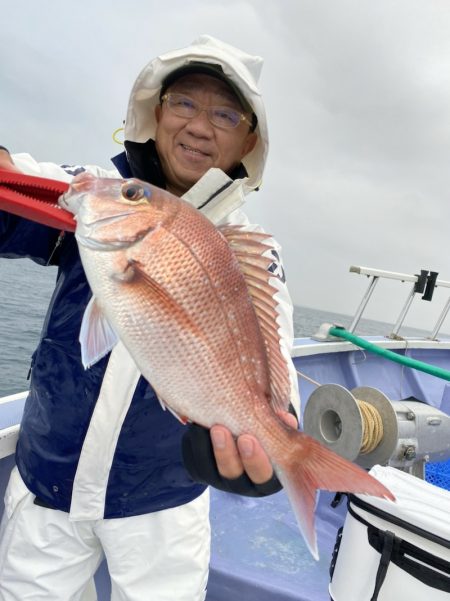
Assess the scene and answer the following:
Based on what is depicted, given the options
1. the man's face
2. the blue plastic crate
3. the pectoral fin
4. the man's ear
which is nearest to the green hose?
the blue plastic crate

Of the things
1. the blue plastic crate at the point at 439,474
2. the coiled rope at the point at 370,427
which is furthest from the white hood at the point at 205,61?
the blue plastic crate at the point at 439,474

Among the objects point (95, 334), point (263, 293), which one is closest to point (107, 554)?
point (95, 334)

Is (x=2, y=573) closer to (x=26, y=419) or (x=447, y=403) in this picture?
(x=26, y=419)

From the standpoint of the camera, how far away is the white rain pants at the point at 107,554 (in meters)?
1.72

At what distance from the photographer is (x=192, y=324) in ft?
4.27

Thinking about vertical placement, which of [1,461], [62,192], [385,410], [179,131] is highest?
[179,131]

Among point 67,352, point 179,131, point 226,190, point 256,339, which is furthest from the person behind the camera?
point 179,131

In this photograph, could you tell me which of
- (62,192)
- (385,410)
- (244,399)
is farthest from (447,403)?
(62,192)

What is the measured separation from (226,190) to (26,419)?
125cm

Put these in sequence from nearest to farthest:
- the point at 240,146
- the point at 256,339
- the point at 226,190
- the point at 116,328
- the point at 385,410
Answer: the point at 116,328
the point at 256,339
the point at 226,190
the point at 240,146
the point at 385,410

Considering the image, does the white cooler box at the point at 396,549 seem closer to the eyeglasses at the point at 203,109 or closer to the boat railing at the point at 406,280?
the eyeglasses at the point at 203,109

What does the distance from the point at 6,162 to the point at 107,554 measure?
1489 mm

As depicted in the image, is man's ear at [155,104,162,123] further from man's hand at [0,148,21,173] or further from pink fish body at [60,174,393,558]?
pink fish body at [60,174,393,558]

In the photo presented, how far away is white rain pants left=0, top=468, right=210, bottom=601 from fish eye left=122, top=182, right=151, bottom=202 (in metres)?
1.20
